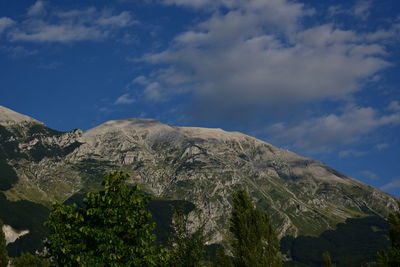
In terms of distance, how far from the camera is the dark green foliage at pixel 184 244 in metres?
43.6

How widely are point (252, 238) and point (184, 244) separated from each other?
23.5m

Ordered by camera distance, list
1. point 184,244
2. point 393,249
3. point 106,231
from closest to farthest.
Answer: point 106,231
point 184,244
point 393,249

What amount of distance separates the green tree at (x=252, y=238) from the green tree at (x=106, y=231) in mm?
31799

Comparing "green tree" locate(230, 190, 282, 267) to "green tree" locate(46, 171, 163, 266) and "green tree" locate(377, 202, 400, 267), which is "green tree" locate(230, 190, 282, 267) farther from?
"green tree" locate(46, 171, 163, 266)

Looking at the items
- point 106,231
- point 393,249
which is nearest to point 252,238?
point 393,249

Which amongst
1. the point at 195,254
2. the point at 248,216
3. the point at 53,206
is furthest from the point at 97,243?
the point at 248,216

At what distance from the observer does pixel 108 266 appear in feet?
101

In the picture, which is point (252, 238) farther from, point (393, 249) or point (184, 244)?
point (393, 249)

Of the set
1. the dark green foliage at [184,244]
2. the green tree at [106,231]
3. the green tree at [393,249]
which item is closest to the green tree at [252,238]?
the green tree at [393,249]

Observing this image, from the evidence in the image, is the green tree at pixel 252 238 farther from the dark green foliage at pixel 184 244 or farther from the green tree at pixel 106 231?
the green tree at pixel 106 231

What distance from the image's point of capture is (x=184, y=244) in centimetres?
4434

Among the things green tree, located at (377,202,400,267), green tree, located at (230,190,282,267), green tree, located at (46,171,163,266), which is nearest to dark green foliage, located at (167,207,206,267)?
green tree, located at (46,171,163,266)

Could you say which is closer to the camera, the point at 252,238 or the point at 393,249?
the point at 252,238

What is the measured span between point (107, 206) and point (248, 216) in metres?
38.0
